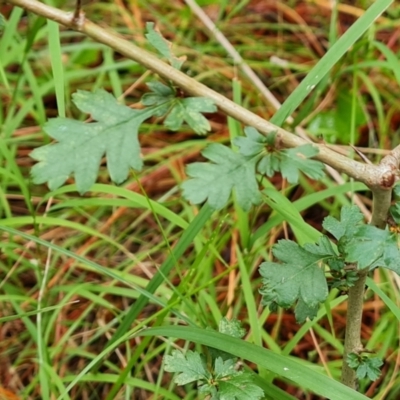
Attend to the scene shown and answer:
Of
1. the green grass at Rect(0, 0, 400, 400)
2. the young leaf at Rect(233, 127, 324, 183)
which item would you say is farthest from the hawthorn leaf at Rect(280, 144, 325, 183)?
the green grass at Rect(0, 0, 400, 400)

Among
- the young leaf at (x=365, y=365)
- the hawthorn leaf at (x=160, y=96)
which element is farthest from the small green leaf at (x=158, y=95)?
the young leaf at (x=365, y=365)

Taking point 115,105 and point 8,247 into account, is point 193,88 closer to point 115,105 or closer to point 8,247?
point 115,105

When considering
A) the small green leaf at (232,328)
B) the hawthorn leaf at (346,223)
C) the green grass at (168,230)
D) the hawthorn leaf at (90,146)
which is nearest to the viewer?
the hawthorn leaf at (90,146)

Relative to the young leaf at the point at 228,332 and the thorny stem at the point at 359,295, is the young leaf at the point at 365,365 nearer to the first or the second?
the thorny stem at the point at 359,295

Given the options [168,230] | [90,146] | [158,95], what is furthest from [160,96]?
[168,230]

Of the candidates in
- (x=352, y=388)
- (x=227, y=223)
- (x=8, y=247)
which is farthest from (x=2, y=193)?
(x=352, y=388)
